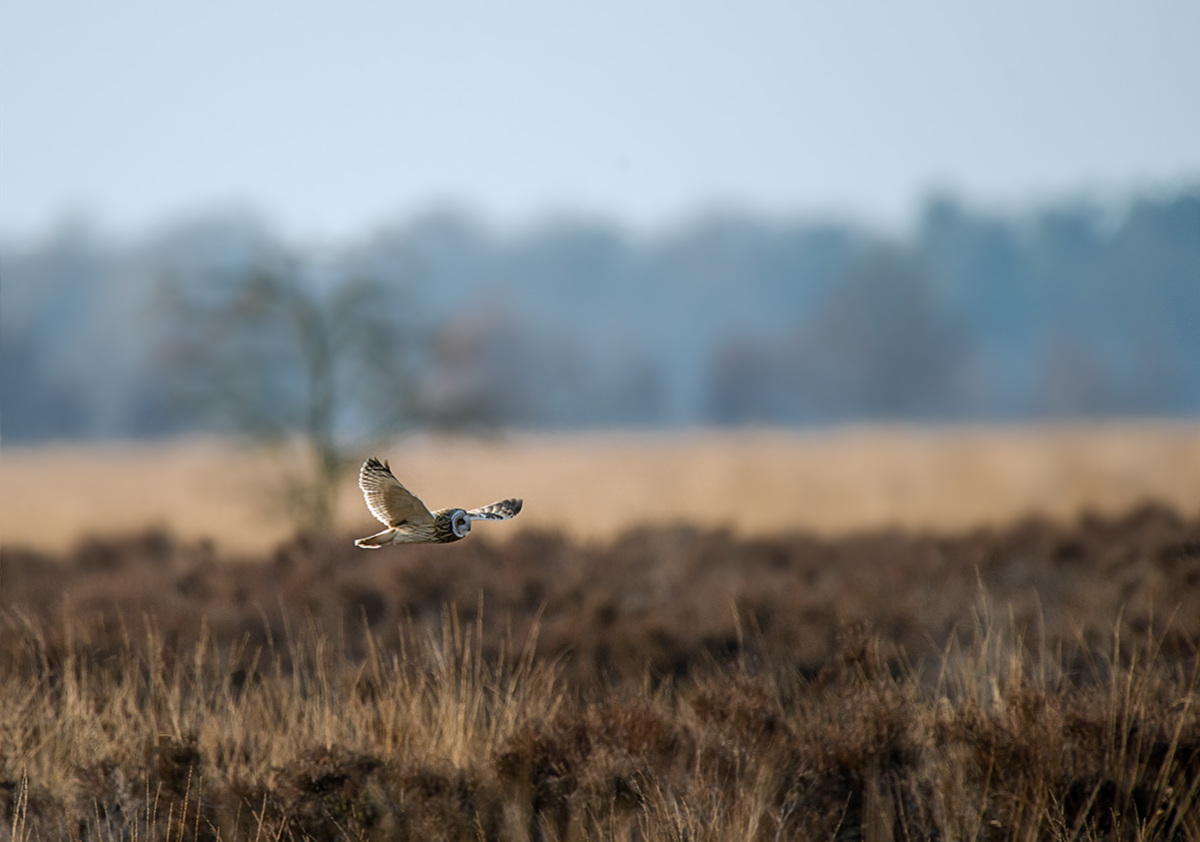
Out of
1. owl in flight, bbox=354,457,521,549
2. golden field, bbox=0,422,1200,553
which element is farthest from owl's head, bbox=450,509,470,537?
golden field, bbox=0,422,1200,553

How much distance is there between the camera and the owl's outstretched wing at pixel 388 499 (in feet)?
7.97

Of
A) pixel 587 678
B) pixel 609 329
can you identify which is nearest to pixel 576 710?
pixel 587 678

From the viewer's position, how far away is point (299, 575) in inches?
407

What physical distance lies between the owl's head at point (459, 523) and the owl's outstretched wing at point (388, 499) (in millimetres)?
Result: 49

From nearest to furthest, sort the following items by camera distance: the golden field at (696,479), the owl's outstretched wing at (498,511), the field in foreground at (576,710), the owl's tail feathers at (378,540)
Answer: the owl's tail feathers at (378,540) < the owl's outstretched wing at (498,511) < the field in foreground at (576,710) < the golden field at (696,479)

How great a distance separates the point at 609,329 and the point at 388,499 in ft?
118

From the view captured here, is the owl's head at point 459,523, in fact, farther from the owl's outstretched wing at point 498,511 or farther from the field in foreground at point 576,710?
the field in foreground at point 576,710

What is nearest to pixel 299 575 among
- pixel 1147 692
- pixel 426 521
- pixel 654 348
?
pixel 1147 692

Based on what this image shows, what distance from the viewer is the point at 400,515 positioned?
2.43m

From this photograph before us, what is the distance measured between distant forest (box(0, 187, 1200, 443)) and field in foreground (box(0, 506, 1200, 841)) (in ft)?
8.30

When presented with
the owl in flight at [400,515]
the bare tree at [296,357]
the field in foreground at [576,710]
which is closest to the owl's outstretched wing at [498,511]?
the owl in flight at [400,515]

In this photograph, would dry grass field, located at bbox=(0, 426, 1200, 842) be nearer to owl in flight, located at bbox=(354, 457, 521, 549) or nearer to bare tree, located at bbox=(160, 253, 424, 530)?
bare tree, located at bbox=(160, 253, 424, 530)

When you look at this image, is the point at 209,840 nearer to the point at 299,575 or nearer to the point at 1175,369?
the point at 299,575

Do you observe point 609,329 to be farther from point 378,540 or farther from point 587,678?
point 378,540
